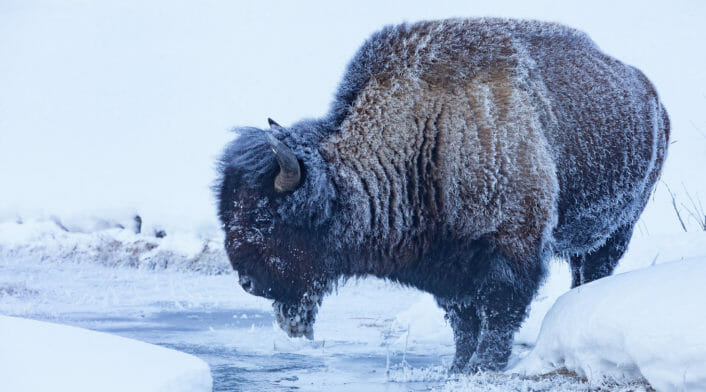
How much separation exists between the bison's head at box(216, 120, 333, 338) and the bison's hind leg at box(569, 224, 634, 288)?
7.89ft

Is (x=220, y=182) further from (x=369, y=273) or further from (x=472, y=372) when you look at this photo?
(x=472, y=372)

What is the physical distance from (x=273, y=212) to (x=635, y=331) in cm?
187

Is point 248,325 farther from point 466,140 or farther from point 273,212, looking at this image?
point 466,140

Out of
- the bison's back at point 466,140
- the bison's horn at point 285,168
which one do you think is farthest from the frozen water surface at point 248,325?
Answer: the bison's horn at point 285,168

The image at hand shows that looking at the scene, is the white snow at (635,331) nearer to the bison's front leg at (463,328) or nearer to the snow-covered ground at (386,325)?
the snow-covered ground at (386,325)

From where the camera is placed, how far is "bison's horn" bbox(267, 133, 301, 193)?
341 cm

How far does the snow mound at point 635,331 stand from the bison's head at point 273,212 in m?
1.31

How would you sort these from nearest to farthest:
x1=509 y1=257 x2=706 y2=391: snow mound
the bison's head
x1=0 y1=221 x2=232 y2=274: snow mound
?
1. x1=509 y1=257 x2=706 y2=391: snow mound
2. the bison's head
3. x1=0 y1=221 x2=232 y2=274: snow mound

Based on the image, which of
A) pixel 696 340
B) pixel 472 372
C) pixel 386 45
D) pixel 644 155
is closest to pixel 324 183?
pixel 386 45

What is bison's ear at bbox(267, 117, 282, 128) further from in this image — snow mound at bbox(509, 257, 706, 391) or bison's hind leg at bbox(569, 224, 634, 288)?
bison's hind leg at bbox(569, 224, 634, 288)

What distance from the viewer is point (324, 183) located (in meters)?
3.63

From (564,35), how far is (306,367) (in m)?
→ 2.78

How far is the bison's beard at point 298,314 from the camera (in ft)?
12.7

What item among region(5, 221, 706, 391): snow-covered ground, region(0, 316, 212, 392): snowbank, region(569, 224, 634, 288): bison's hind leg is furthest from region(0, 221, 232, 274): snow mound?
region(0, 316, 212, 392): snowbank
